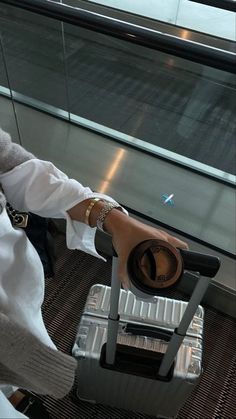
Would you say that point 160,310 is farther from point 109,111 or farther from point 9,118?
point 9,118

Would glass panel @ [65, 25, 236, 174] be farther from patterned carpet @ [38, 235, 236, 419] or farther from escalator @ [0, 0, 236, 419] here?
patterned carpet @ [38, 235, 236, 419]

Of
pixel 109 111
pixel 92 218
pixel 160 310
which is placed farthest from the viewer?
pixel 109 111

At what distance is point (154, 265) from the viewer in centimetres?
72

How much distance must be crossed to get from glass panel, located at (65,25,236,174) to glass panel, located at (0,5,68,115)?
6cm

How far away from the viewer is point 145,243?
74cm

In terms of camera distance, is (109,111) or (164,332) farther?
(109,111)

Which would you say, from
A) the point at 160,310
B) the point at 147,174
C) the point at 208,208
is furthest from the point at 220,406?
the point at 147,174

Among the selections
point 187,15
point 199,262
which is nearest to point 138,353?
point 199,262

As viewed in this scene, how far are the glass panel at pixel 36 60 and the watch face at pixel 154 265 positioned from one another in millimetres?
1289

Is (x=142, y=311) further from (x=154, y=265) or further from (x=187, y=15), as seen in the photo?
(x=187, y=15)

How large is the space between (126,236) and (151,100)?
118 centimetres

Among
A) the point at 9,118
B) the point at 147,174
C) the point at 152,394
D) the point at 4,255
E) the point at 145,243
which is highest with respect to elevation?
the point at 145,243

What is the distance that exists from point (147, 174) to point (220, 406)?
3.29 ft

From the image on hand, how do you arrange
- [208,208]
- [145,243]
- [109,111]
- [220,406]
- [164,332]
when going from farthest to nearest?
[109,111] < [208,208] < [220,406] < [164,332] < [145,243]
